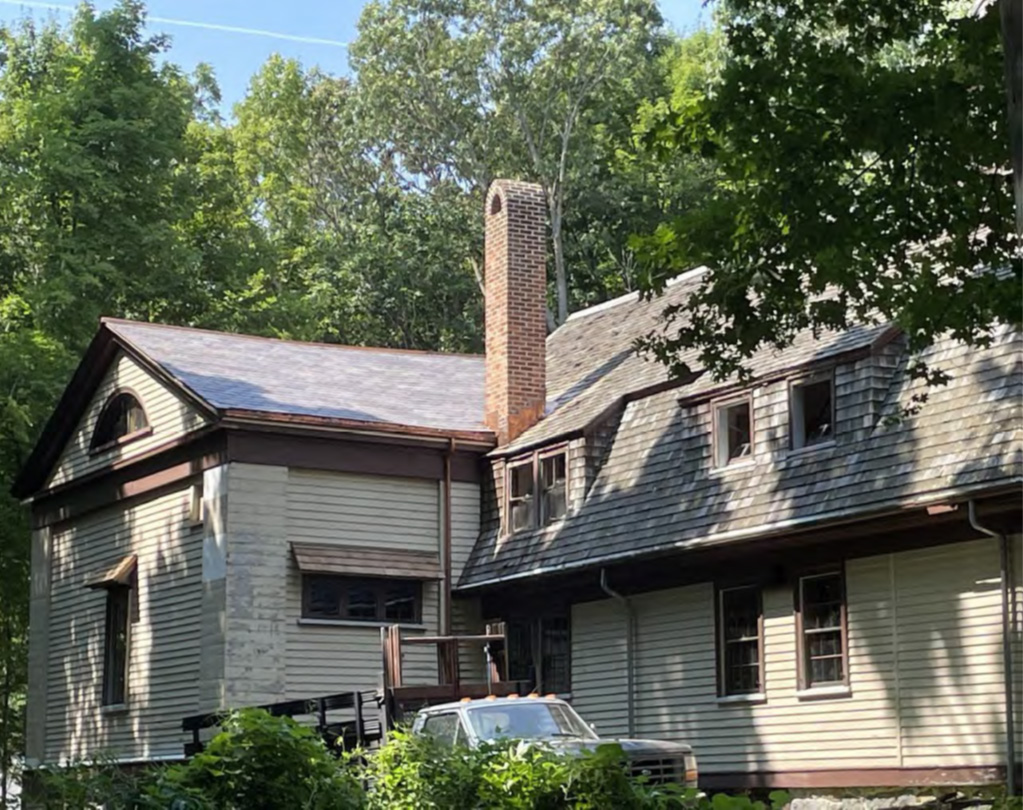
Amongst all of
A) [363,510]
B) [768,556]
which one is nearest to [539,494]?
[363,510]

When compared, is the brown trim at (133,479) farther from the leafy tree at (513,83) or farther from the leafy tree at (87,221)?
the leafy tree at (513,83)

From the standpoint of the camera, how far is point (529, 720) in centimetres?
1930

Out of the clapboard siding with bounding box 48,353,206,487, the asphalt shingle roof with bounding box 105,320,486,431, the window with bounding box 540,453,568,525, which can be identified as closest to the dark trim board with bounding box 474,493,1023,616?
the window with bounding box 540,453,568,525

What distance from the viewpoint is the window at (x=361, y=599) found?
28.2 meters

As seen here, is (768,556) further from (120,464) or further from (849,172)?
(120,464)

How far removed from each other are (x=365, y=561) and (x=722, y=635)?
6.52m

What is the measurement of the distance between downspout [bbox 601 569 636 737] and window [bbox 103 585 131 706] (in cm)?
928

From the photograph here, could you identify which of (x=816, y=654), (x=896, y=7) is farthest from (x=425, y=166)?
(x=896, y=7)

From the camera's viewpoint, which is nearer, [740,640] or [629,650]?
[740,640]

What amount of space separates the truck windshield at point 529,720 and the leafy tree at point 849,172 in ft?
15.4

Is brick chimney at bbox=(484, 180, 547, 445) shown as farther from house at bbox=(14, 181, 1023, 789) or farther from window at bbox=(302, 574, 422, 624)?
window at bbox=(302, 574, 422, 624)

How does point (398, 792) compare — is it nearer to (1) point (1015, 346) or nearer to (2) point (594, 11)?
(1) point (1015, 346)

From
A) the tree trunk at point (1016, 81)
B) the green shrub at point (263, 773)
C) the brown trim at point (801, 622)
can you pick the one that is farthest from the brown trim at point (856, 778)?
the tree trunk at point (1016, 81)

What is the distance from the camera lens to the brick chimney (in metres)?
Answer: 30.3
